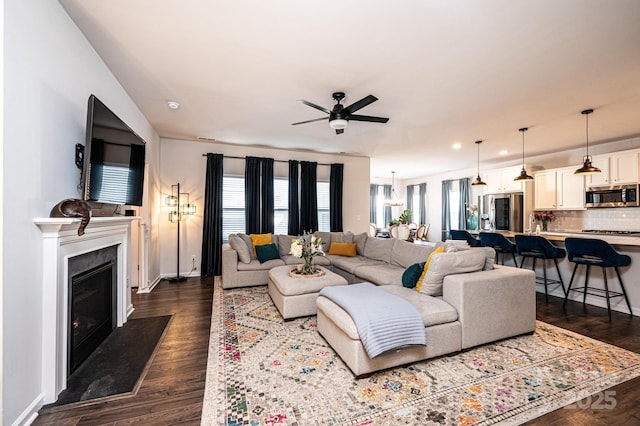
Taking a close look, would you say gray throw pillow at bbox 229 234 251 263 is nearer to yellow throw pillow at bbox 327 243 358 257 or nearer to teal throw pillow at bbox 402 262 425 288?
yellow throw pillow at bbox 327 243 358 257

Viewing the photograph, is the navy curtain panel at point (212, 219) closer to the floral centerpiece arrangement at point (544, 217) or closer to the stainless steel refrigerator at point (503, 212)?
the stainless steel refrigerator at point (503, 212)

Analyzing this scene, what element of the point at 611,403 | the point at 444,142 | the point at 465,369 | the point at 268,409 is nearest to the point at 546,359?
the point at 611,403

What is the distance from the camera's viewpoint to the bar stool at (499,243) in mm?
4656

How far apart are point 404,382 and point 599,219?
6202 millimetres

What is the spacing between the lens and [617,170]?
4.95 meters

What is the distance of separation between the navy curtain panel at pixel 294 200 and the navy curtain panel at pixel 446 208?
5580mm

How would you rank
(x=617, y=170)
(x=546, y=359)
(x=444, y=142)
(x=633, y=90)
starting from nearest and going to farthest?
1. (x=546, y=359)
2. (x=633, y=90)
3. (x=617, y=170)
4. (x=444, y=142)

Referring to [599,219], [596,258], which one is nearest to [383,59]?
[596,258]

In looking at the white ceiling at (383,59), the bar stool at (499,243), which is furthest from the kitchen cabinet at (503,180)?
the bar stool at (499,243)

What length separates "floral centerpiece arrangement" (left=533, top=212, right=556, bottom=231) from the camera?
241 inches

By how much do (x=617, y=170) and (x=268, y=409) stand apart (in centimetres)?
674

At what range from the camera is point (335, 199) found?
6938 mm

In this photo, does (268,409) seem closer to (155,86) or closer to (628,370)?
(628,370)

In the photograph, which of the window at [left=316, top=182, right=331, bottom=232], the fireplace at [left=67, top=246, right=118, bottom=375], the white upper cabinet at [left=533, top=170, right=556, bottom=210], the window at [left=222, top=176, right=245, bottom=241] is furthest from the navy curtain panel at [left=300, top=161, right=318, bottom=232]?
the white upper cabinet at [left=533, top=170, right=556, bottom=210]
